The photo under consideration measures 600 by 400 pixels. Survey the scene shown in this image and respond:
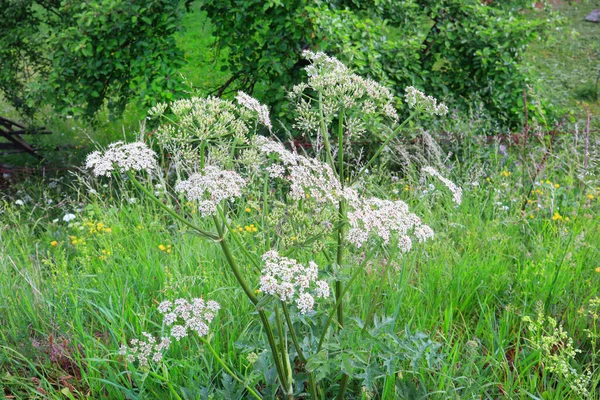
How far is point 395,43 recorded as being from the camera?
19.2 feet

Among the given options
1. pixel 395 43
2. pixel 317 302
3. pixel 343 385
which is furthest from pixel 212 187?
pixel 395 43

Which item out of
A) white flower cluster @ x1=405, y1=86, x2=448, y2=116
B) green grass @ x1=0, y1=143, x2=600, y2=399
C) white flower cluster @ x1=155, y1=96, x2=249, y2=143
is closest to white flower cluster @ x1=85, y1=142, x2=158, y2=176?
white flower cluster @ x1=155, y1=96, x2=249, y2=143

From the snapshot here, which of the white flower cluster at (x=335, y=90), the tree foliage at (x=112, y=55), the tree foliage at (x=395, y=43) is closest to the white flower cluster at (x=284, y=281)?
the white flower cluster at (x=335, y=90)

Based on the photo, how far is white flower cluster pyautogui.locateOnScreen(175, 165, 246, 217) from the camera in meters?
1.75

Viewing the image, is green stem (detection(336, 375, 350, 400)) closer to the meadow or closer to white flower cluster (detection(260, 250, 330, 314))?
the meadow

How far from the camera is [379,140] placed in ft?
18.8

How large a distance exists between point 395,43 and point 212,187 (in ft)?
14.8

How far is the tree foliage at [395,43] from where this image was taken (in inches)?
218

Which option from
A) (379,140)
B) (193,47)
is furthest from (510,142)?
(193,47)

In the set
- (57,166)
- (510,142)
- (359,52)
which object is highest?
(359,52)

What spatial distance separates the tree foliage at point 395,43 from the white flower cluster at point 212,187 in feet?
12.1

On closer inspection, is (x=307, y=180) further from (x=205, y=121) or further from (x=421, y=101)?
(x=421, y=101)

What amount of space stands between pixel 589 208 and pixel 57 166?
20.2 feet

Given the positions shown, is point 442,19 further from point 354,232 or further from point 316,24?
point 354,232
